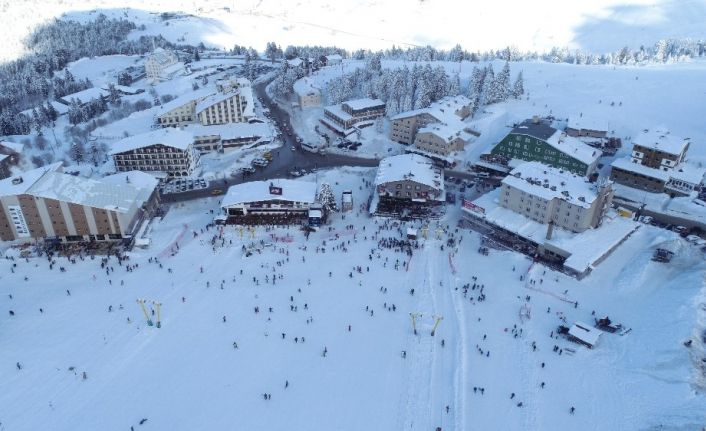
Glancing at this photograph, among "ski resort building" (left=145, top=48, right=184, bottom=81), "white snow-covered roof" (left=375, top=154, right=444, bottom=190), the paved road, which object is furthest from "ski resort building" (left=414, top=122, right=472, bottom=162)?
"ski resort building" (left=145, top=48, right=184, bottom=81)

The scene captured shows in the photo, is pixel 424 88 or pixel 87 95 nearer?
pixel 424 88

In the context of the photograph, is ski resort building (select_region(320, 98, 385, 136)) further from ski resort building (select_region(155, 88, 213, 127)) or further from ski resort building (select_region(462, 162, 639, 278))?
ski resort building (select_region(462, 162, 639, 278))

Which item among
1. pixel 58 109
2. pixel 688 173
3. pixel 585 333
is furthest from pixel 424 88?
pixel 58 109

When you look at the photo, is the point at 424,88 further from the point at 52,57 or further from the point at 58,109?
the point at 52,57

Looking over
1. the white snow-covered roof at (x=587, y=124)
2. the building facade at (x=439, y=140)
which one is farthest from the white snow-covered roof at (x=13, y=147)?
the white snow-covered roof at (x=587, y=124)

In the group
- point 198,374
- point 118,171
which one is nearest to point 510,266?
point 198,374

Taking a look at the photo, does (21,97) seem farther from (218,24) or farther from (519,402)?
(519,402)

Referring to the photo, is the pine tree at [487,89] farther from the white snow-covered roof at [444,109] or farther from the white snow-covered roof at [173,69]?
the white snow-covered roof at [173,69]
